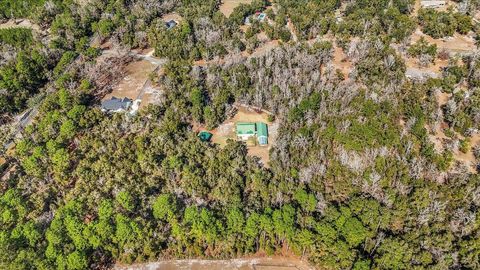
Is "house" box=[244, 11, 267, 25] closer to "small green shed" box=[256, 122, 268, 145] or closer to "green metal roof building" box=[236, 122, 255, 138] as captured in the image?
"small green shed" box=[256, 122, 268, 145]

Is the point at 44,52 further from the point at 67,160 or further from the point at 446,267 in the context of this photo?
the point at 446,267

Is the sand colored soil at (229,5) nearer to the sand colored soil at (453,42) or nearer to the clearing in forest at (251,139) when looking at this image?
the clearing in forest at (251,139)

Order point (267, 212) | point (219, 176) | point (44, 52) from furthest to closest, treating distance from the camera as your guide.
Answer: point (44, 52)
point (219, 176)
point (267, 212)

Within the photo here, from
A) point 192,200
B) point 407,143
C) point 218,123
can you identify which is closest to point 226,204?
point 192,200

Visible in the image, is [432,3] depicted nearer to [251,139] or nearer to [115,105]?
[251,139]

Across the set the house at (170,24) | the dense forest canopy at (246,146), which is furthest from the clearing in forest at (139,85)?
the house at (170,24)
